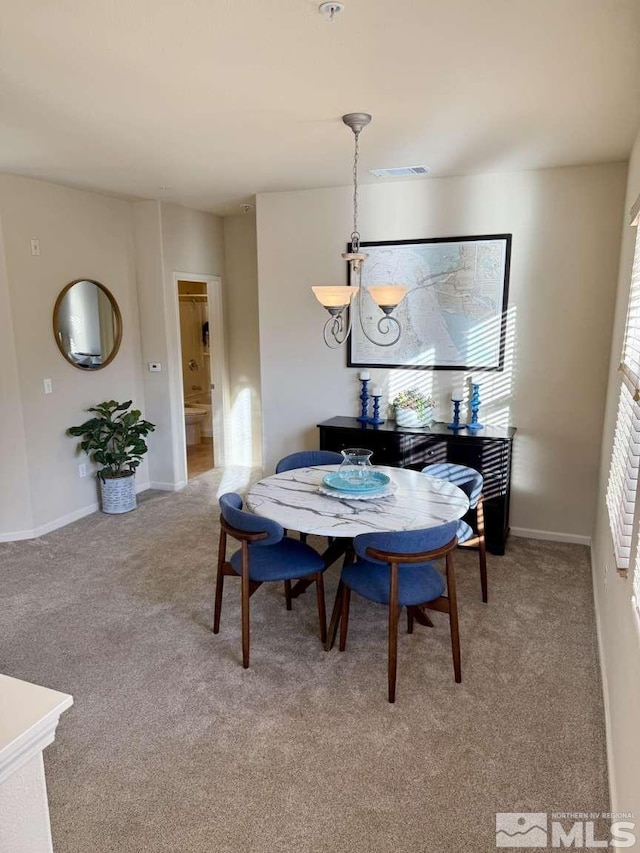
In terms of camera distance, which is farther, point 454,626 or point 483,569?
point 483,569

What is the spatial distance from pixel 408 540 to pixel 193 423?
5321 mm

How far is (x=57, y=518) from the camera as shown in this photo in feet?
15.4

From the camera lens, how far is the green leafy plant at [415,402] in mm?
4402

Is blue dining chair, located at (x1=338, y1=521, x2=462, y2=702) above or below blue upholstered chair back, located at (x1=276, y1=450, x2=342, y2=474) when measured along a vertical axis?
below

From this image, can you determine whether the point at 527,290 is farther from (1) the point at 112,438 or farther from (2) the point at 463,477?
(1) the point at 112,438

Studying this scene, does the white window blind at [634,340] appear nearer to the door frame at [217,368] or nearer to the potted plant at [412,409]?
the potted plant at [412,409]

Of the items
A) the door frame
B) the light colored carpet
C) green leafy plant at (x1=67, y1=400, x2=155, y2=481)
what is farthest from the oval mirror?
the light colored carpet

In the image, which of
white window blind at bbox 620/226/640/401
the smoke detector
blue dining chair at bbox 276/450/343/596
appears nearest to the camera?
the smoke detector

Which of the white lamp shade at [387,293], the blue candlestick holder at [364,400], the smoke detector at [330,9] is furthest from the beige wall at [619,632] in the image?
the smoke detector at [330,9]

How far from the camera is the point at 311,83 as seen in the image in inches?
98.7

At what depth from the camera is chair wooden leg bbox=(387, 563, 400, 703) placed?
8.18 feet

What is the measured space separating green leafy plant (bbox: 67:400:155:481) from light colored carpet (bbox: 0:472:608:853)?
128 cm

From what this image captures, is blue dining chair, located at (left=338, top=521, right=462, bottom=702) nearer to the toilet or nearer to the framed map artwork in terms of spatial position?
the framed map artwork

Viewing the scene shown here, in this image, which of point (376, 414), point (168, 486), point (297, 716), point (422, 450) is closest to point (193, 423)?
point (168, 486)
